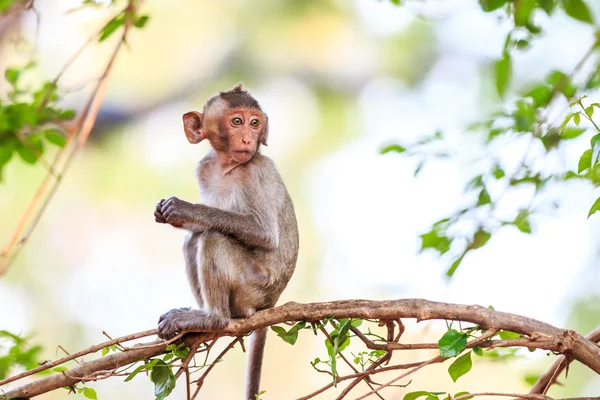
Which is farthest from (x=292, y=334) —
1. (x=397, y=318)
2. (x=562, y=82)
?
(x=562, y=82)

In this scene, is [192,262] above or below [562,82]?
above

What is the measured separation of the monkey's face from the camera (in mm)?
5742

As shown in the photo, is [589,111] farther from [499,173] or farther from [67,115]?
[67,115]

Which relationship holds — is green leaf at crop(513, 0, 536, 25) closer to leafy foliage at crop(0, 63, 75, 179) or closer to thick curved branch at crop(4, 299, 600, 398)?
thick curved branch at crop(4, 299, 600, 398)

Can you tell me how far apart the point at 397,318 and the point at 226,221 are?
1.81 m

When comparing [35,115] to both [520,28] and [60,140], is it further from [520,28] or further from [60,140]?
[520,28]

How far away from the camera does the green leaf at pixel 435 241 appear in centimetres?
457

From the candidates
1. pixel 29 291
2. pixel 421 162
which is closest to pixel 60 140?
pixel 421 162

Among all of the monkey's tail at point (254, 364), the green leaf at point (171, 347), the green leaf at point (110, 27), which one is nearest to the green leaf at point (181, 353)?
the green leaf at point (171, 347)

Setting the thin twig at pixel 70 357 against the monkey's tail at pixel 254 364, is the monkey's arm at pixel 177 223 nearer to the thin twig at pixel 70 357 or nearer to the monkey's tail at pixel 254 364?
the monkey's tail at pixel 254 364

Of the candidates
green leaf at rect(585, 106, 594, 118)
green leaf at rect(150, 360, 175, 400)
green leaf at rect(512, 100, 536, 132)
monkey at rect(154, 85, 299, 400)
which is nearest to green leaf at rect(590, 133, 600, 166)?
green leaf at rect(585, 106, 594, 118)

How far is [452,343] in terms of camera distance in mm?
3553

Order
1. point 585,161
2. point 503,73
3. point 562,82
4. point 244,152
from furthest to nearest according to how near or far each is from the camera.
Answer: point 244,152 < point 562,82 < point 503,73 < point 585,161

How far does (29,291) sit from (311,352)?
5617mm
